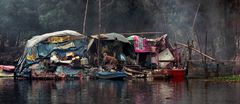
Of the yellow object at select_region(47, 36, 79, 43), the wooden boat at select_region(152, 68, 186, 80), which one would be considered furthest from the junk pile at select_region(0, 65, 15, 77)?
the wooden boat at select_region(152, 68, 186, 80)

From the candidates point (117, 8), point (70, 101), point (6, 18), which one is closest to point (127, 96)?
point (70, 101)

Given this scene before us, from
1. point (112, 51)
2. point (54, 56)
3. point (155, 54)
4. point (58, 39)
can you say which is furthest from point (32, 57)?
point (155, 54)

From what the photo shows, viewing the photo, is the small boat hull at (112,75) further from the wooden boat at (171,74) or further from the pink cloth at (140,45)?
the pink cloth at (140,45)

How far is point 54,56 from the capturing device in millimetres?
52344

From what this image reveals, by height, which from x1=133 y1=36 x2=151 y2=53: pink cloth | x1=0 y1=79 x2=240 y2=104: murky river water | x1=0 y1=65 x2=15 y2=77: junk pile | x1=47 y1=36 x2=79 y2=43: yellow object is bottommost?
x1=0 y1=79 x2=240 y2=104: murky river water

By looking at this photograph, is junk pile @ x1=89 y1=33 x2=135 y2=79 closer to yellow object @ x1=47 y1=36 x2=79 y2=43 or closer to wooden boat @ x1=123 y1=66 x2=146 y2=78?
wooden boat @ x1=123 y1=66 x2=146 y2=78

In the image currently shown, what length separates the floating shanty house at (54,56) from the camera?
50.9 metres

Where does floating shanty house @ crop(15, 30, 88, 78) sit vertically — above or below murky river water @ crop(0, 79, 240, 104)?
above

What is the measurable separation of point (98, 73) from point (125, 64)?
5.11m

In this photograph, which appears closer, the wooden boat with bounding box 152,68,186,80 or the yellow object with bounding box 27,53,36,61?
the wooden boat with bounding box 152,68,186,80

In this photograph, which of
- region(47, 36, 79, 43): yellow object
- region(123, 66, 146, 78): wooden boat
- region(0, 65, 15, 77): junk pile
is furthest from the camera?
region(0, 65, 15, 77): junk pile

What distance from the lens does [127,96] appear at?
31609 millimetres

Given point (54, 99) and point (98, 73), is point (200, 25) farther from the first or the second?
point (54, 99)

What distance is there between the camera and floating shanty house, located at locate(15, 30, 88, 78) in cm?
5091
